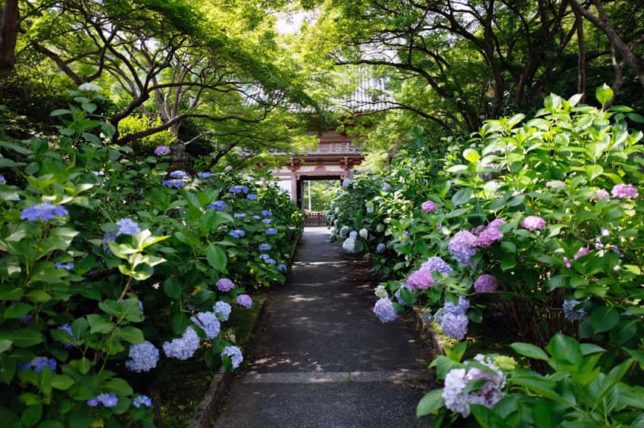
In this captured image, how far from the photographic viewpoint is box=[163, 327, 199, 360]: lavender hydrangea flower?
5.77ft

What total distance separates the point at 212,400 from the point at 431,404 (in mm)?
1999

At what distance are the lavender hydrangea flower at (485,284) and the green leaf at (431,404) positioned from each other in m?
0.94

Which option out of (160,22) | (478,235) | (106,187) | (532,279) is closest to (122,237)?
(106,187)

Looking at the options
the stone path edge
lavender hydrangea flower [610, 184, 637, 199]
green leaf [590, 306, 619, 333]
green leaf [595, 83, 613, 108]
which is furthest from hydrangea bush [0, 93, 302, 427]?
green leaf [595, 83, 613, 108]

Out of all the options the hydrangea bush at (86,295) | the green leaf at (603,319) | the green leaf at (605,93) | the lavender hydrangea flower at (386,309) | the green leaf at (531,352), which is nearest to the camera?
the green leaf at (531,352)

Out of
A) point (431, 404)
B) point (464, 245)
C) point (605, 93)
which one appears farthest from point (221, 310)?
point (605, 93)

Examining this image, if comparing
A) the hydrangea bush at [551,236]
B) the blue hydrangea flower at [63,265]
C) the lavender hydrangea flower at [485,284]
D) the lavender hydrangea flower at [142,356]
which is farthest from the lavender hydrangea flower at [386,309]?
the blue hydrangea flower at [63,265]

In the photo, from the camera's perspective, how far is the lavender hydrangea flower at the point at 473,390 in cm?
96

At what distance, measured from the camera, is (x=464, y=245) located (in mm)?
1790

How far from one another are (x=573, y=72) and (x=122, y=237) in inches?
356

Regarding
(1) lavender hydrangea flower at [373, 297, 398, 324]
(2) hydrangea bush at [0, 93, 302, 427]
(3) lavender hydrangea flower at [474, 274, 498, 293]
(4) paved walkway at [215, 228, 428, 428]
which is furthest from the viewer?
(4) paved walkway at [215, 228, 428, 428]

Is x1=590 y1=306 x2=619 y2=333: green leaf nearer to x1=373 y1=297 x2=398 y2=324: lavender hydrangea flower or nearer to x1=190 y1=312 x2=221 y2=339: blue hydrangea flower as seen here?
x1=373 y1=297 x2=398 y2=324: lavender hydrangea flower

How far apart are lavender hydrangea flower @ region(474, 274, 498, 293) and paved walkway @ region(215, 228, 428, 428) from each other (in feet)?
3.44

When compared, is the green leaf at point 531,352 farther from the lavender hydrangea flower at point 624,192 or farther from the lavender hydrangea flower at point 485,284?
the lavender hydrangea flower at point 624,192
